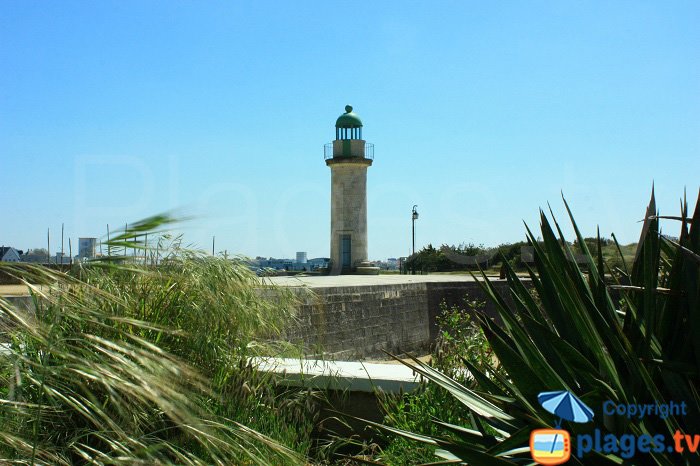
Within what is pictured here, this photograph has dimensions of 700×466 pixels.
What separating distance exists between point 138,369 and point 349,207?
1157 inches

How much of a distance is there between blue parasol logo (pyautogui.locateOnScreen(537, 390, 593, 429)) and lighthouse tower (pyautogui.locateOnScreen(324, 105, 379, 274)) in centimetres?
2889

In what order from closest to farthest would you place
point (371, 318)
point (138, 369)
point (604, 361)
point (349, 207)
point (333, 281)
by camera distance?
point (138, 369), point (604, 361), point (371, 318), point (333, 281), point (349, 207)

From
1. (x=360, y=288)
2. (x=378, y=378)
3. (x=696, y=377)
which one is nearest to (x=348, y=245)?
(x=360, y=288)

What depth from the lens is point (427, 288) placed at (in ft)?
66.5

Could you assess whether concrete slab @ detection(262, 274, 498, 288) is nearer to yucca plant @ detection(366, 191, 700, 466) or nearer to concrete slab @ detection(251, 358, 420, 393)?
concrete slab @ detection(251, 358, 420, 393)

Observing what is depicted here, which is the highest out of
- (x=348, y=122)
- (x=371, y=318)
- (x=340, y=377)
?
(x=348, y=122)

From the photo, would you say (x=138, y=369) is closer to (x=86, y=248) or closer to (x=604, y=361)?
(x=86, y=248)

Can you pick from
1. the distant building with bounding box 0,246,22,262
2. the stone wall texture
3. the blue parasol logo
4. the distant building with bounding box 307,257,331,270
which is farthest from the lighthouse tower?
the blue parasol logo

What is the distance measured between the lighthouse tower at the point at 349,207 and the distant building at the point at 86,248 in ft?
91.6

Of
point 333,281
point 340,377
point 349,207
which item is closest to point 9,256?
point 340,377

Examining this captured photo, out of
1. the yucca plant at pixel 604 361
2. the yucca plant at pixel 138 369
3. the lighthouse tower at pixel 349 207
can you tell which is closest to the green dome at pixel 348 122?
the lighthouse tower at pixel 349 207

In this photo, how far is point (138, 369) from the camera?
2014 mm

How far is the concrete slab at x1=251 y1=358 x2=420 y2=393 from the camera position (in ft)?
14.0

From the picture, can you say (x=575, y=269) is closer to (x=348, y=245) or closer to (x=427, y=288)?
(x=427, y=288)
